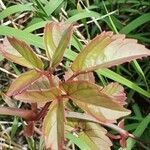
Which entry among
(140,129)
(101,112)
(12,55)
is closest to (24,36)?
(140,129)

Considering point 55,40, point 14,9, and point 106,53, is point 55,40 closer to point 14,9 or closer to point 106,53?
point 106,53

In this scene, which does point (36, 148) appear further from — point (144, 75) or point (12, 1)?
point (12, 1)

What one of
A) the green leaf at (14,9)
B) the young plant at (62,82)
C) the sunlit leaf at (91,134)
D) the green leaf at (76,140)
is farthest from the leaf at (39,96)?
the green leaf at (14,9)

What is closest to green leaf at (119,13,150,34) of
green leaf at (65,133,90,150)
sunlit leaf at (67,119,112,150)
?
green leaf at (65,133,90,150)

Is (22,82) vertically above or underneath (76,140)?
above

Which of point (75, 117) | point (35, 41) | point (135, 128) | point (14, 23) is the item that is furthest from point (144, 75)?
point (75, 117)
